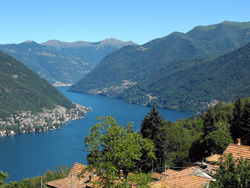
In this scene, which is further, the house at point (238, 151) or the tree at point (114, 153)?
the house at point (238, 151)

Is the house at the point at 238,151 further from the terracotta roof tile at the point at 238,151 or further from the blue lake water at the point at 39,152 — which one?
the blue lake water at the point at 39,152

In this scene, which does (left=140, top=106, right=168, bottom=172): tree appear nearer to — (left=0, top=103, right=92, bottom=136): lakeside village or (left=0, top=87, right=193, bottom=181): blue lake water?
(left=0, top=87, right=193, bottom=181): blue lake water

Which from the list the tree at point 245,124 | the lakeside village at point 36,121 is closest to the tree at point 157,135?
the tree at point 245,124

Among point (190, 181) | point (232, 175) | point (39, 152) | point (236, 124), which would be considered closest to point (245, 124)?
point (236, 124)

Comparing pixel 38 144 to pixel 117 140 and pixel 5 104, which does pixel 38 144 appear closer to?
pixel 5 104

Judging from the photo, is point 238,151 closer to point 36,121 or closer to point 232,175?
point 232,175

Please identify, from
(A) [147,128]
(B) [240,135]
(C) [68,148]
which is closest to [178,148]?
(B) [240,135]

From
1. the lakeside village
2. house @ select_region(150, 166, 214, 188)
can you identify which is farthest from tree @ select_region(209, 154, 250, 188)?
the lakeside village
